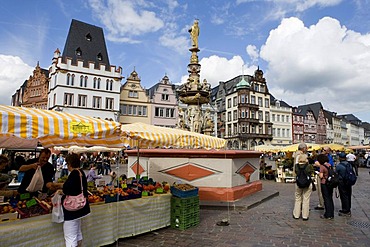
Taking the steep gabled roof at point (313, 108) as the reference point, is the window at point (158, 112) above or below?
below

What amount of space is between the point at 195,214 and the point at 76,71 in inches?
1522

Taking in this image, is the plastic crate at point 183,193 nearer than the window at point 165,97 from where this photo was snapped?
Answer: Yes

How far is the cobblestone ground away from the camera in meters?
5.91

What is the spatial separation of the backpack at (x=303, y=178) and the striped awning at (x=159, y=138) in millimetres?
2856

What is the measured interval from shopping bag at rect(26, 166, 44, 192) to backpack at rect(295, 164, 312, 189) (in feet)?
20.2

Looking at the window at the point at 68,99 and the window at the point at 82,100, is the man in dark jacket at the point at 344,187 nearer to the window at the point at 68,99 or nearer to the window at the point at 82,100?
the window at the point at 68,99

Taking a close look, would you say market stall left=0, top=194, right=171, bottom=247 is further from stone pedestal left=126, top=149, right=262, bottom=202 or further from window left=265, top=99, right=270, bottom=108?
window left=265, top=99, right=270, bottom=108

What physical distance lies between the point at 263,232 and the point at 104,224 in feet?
11.6

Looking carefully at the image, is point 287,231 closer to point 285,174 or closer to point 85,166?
point 285,174

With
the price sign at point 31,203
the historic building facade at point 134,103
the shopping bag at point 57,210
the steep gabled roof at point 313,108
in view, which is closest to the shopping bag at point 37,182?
the price sign at point 31,203

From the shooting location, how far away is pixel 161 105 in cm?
4897

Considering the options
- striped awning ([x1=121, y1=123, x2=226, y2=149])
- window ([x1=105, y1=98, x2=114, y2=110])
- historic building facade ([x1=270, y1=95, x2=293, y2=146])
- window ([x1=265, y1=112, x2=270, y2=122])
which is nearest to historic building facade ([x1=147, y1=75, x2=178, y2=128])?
window ([x1=105, y1=98, x2=114, y2=110])

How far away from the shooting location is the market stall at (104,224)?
4383 millimetres

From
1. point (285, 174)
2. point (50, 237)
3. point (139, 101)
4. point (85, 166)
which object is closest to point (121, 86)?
point (139, 101)
